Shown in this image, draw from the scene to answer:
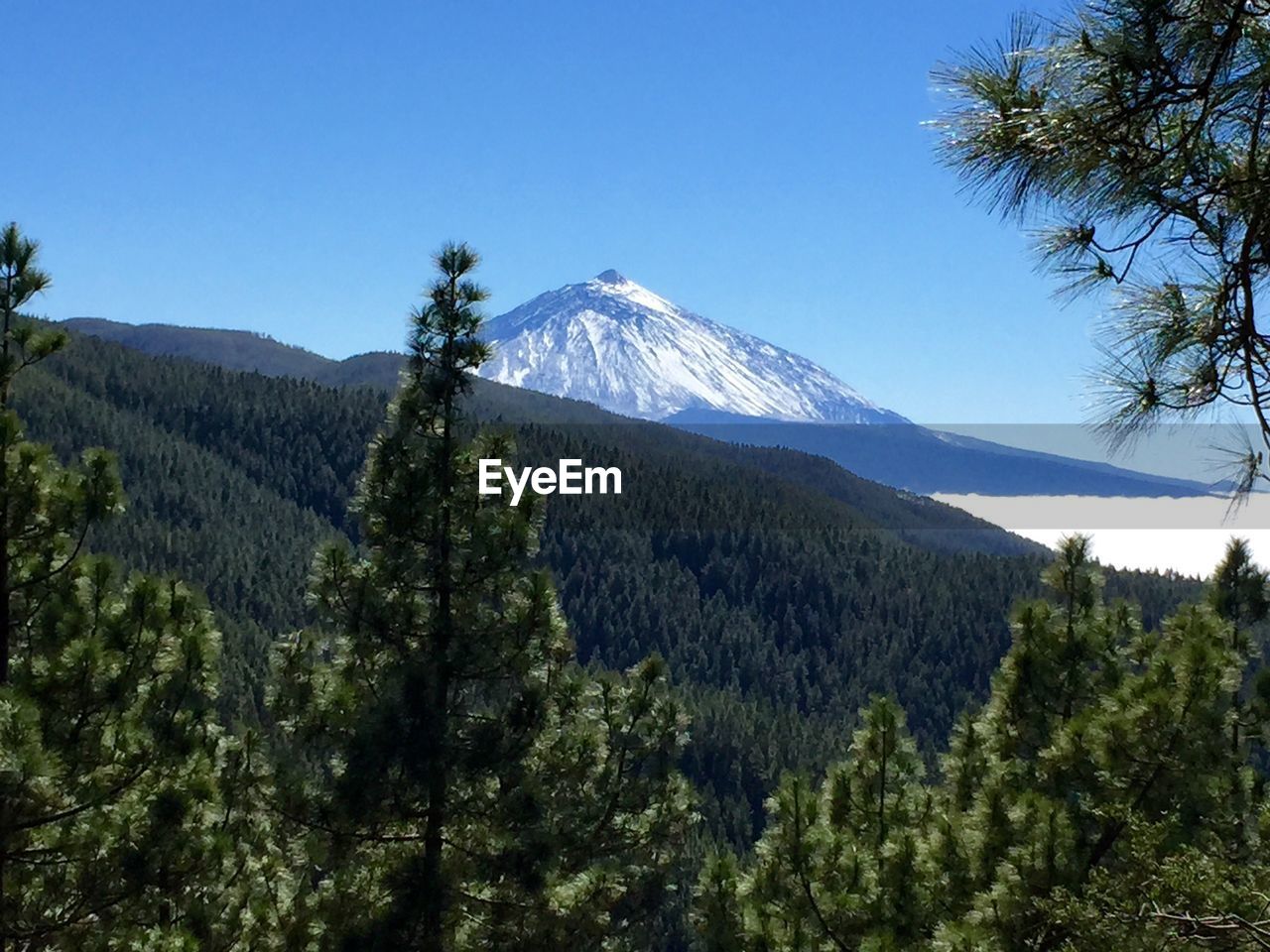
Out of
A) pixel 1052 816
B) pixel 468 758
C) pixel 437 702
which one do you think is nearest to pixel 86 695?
pixel 437 702

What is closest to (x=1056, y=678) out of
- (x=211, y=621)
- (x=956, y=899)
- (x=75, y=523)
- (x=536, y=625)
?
(x=956, y=899)

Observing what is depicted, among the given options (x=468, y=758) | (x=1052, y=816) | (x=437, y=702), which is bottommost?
(x=468, y=758)

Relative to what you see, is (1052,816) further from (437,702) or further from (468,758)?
(437,702)

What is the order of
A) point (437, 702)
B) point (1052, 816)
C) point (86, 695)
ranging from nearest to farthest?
point (1052, 816), point (86, 695), point (437, 702)

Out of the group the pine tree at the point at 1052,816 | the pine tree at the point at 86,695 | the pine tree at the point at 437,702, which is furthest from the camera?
the pine tree at the point at 437,702

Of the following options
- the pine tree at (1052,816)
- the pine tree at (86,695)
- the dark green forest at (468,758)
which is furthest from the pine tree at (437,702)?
the pine tree at (1052,816)

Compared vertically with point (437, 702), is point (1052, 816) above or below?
above

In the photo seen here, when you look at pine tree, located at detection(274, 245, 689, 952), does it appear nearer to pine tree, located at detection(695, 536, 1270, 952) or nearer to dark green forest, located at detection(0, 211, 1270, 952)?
dark green forest, located at detection(0, 211, 1270, 952)

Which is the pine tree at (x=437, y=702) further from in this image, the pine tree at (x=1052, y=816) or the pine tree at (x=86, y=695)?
Result: the pine tree at (x=1052, y=816)
